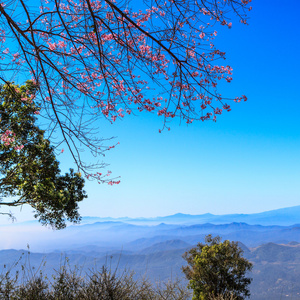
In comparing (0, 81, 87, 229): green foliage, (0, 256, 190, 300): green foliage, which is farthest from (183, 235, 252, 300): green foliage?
(0, 256, 190, 300): green foliage

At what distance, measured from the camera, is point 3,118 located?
32.4ft

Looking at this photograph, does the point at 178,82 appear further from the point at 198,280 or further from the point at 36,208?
the point at 198,280

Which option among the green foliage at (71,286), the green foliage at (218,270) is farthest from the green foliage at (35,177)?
the green foliage at (218,270)

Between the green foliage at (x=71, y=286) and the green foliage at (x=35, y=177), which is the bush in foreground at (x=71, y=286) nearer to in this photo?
the green foliage at (x=71, y=286)

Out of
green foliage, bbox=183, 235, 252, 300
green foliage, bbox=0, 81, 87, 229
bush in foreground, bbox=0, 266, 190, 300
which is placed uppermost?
green foliage, bbox=0, 81, 87, 229

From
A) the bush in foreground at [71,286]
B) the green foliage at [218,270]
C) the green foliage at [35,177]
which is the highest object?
the green foliage at [35,177]

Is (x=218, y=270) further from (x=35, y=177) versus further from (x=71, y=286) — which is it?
(x=71, y=286)

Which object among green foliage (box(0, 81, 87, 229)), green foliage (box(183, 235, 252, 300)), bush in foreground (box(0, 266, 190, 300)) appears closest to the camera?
bush in foreground (box(0, 266, 190, 300))

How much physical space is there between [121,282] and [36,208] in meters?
8.83

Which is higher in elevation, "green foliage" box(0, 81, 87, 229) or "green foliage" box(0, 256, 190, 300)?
"green foliage" box(0, 81, 87, 229)

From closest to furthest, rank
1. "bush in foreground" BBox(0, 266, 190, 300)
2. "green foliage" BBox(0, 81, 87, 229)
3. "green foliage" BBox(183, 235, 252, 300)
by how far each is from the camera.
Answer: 1. "bush in foreground" BBox(0, 266, 190, 300)
2. "green foliage" BBox(0, 81, 87, 229)
3. "green foliage" BBox(183, 235, 252, 300)

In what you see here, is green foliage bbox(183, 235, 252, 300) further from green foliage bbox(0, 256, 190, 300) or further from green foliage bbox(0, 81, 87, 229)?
green foliage bbox(0, 256, 190, 300)

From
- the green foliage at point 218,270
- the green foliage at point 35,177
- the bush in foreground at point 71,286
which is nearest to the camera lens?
the bush in foreground at point 71,286

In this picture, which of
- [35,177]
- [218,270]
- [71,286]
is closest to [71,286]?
[71,286]
